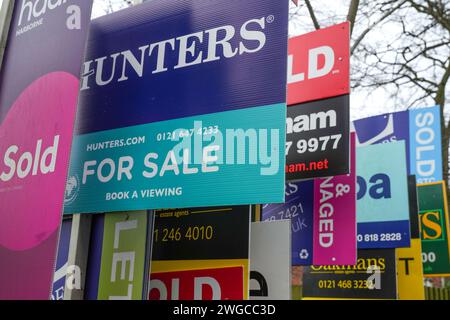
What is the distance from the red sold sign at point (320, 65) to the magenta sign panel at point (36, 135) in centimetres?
163

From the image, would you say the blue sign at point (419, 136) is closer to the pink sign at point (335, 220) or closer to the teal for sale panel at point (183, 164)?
the pink sign at point (335, 220)

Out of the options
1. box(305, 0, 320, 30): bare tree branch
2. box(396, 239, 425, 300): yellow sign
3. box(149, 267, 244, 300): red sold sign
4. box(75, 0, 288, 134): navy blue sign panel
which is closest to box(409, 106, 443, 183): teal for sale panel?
box(396, 239, 425, 300): yellow sign

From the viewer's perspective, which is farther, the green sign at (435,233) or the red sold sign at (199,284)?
the green sign at (435,233)

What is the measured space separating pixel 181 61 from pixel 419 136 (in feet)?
12.1

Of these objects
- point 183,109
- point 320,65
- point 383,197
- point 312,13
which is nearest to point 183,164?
point 183,109

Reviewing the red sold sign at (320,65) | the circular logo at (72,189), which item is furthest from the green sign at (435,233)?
the circular logo at (72,189)

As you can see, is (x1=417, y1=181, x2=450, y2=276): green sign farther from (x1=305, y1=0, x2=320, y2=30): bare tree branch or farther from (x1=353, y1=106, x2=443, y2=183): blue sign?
(x1=305, y1=0, x2=320, y2=30): bare tree branch

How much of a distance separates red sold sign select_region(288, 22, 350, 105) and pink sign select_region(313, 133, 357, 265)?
55cm

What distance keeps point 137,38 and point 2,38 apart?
81 cm

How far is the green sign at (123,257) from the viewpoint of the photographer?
2.57m

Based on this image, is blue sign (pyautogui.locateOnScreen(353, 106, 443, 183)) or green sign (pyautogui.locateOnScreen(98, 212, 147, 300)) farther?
blue sign (pyautogui.locateOnScreen(353, 106, 443, 183))

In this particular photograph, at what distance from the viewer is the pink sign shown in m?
3.50

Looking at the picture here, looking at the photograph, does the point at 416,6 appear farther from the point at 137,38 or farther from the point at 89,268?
the point at 89,268

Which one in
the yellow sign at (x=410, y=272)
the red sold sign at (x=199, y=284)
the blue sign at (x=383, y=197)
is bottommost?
the red sold sign at (x=199, y=284)
